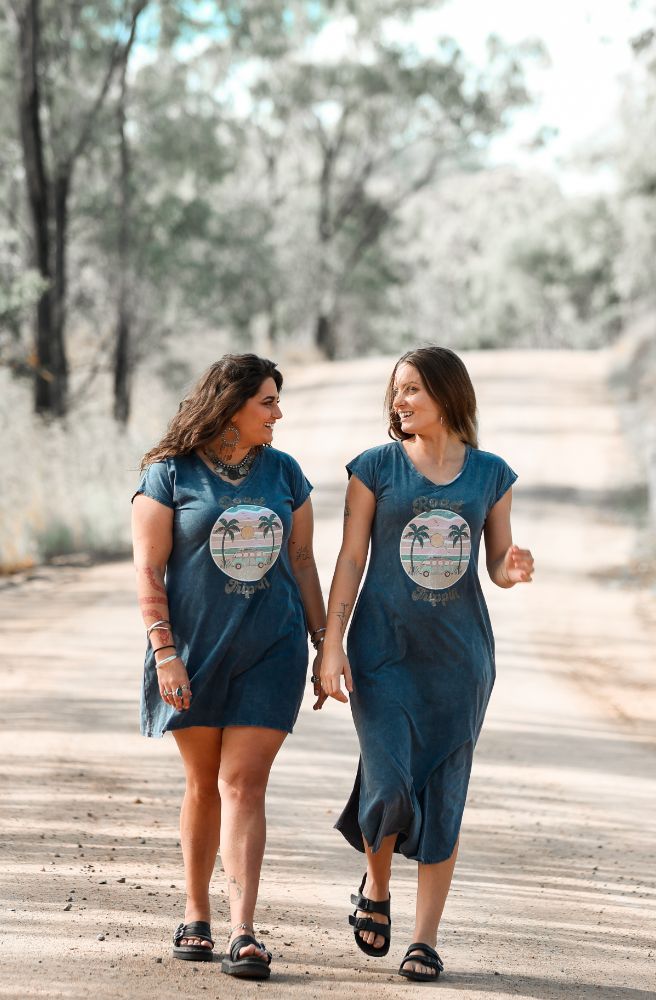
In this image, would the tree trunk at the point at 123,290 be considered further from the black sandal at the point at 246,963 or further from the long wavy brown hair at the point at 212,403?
the black sandal at the point at 246,963

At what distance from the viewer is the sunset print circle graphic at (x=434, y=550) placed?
4281 millimetres

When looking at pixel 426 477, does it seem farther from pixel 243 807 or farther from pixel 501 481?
pixel 243 807

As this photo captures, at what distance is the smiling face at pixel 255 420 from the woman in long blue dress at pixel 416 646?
280mm

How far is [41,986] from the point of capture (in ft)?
13.0

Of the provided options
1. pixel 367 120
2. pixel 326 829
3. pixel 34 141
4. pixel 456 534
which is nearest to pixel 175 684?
pixel 456 534

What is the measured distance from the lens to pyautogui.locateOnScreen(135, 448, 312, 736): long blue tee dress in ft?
13.8

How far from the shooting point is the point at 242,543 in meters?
4.22

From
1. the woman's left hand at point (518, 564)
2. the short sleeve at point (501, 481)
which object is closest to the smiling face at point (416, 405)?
the short sleeve at point (501, 481)

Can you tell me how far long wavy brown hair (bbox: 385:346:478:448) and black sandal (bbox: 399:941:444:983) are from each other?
1491 millimetres

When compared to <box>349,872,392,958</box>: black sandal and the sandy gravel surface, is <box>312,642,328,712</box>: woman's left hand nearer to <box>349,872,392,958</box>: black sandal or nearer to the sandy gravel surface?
<box>349,872,392,958</box>: black sandal

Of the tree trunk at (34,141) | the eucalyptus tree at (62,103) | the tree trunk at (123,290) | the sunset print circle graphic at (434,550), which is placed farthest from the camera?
the tree trunk at (123,290)

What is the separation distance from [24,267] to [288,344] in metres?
21.8

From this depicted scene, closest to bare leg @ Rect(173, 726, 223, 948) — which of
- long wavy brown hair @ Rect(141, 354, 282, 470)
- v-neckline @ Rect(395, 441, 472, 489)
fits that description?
long wavy brown hair @ Rect(141, 354, 282, 470)

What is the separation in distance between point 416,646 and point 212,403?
0.93 metres
